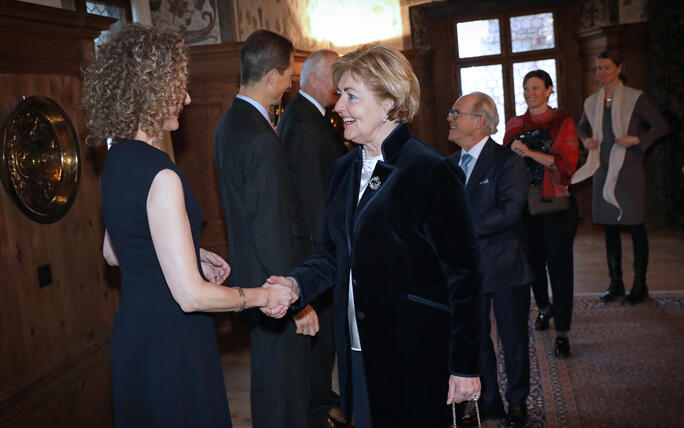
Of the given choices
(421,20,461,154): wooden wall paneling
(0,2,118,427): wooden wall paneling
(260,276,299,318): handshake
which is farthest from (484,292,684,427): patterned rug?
(421,20,461,154): wooden wall paneling

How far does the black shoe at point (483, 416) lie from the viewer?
3.43m

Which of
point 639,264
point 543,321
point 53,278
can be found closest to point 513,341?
point 543,321

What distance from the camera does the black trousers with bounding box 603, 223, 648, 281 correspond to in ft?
17.3

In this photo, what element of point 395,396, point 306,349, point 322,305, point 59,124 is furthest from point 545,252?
point 59,124

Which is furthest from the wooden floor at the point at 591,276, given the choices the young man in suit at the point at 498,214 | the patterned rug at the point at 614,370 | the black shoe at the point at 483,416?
the young man in suit at the point at 498,214

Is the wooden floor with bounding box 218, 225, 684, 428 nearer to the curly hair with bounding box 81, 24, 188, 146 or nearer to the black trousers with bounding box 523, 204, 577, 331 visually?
the black trousers with bounding box 523, 204, 577, 331

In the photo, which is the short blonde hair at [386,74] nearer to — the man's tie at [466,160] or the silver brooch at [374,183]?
the silver brooch at [374,183]

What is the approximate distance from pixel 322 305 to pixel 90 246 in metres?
1.40

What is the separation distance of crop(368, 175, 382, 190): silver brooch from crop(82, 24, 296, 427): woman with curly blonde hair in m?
0.54

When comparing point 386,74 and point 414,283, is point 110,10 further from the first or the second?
point 414,283

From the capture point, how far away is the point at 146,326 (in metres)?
2.03

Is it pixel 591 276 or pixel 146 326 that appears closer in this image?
pixel 146 326

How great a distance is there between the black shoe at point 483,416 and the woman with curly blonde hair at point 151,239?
5.63 feet

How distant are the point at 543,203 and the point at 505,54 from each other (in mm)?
5093
